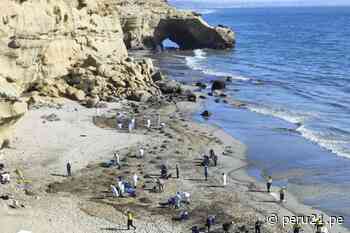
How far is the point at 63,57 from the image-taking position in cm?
5097

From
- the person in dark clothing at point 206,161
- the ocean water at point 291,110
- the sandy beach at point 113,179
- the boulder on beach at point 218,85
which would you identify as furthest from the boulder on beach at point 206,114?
the person in dark clothing at point 206,161

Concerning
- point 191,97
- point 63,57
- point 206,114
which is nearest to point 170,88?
point 191,97

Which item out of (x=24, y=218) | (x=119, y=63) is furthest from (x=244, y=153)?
(x=119, y=63)

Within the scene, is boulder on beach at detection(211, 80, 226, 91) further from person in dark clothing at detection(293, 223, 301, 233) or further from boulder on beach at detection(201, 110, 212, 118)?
person in dark clothing at detection(293, 223, 301, 233)

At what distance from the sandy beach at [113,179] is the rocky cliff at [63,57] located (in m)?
3.14

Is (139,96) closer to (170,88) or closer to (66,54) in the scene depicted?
(170,88)

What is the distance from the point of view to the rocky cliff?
4109cm

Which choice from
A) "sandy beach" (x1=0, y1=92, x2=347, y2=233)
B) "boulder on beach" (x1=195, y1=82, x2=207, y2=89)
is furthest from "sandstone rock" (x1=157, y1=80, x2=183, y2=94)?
"sandy beach" (x1=0, y1=92, x2=347, y2=233)

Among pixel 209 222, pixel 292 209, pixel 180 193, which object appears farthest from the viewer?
pixel 180 193

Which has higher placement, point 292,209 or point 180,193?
point 180,193

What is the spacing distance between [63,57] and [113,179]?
20333 millimetres

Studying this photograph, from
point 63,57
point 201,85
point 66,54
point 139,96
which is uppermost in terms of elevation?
point 66,54

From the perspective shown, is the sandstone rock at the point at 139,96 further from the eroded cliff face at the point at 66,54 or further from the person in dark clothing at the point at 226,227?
the person in dark clothing at the point at 226,227

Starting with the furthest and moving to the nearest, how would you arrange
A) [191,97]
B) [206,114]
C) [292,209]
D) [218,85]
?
[218,85]
[191,97]
[206,114]
[292,209]
